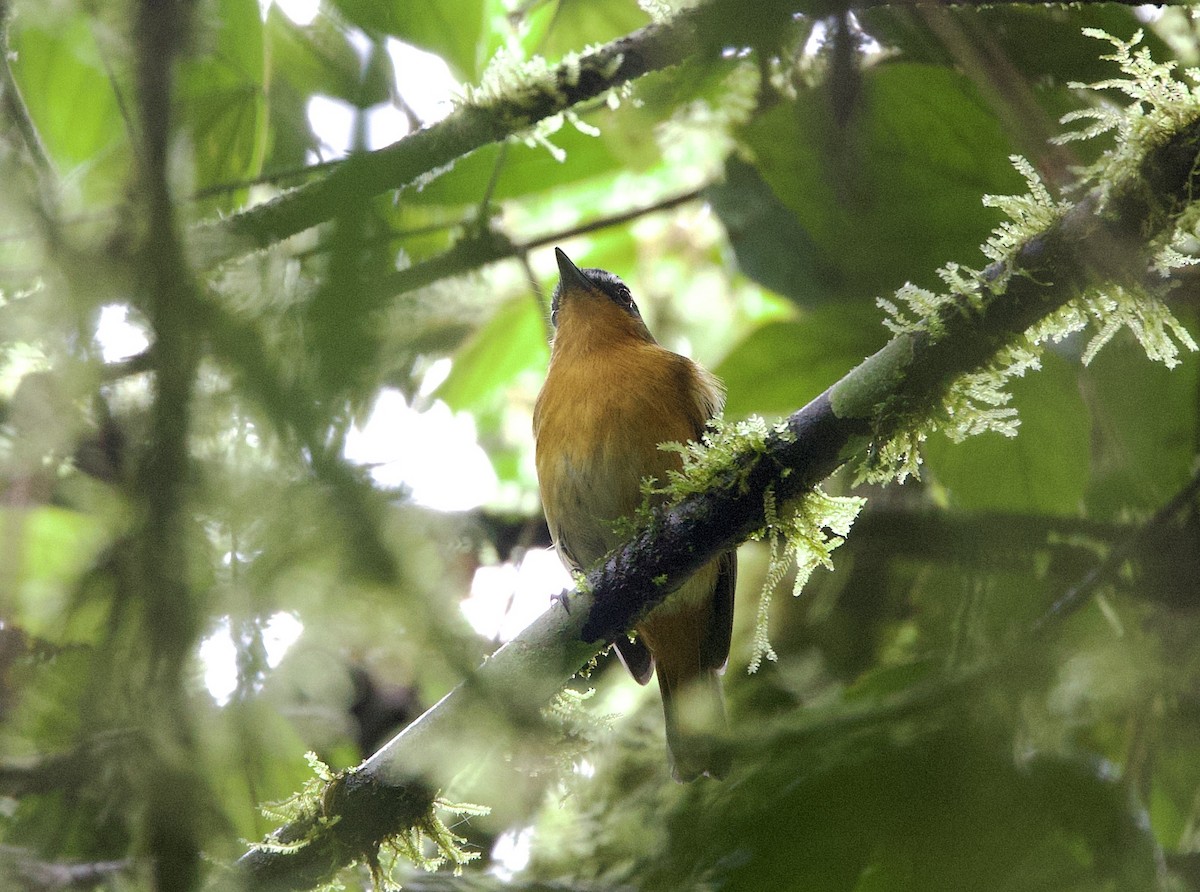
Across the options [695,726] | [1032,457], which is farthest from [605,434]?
[1032,457]

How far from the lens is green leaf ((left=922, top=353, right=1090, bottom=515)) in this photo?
2869 millimetres

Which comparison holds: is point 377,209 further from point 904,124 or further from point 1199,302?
point 1199,302

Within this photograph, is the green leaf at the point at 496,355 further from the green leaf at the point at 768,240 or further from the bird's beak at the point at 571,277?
the green leaf at the point at 768,240

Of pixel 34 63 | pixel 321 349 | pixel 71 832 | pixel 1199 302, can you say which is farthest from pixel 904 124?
pixel 71 832

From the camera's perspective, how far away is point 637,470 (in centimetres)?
320

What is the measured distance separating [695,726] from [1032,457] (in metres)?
1.27

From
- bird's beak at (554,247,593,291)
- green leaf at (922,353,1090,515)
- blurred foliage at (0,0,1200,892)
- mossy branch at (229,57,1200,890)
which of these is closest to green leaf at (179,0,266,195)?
blurred foliage at (0,0,1200,892)

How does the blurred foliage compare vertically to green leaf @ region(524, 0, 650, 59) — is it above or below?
below

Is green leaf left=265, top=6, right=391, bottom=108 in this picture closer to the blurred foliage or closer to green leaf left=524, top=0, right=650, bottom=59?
the blurred foliage

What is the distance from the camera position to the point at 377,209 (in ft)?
3.41

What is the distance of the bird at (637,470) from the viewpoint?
321 cm

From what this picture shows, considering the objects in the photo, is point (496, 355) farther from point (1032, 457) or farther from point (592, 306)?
point (1032, 457)

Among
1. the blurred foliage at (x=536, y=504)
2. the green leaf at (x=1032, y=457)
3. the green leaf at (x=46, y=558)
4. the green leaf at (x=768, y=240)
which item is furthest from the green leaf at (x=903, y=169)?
the green leaf at (x=46, y=558)

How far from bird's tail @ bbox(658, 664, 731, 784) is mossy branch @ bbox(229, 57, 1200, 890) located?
513 mm
